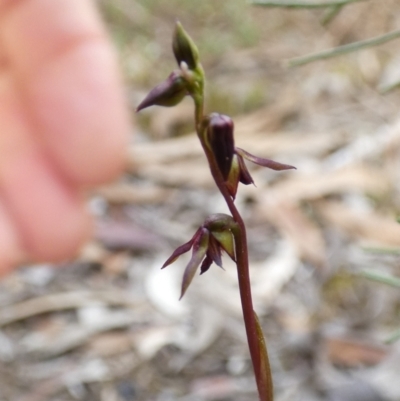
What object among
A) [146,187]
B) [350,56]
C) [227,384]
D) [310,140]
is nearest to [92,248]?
[146,187]

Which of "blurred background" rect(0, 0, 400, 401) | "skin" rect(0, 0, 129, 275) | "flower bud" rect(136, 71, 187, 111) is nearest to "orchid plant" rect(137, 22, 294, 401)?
"flower bud" rect(136, 71, 187, 111)

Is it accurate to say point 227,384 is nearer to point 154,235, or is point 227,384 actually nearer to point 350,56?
point 154,235

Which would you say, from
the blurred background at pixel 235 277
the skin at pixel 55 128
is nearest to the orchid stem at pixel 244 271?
the blurred background at pixel 235 277

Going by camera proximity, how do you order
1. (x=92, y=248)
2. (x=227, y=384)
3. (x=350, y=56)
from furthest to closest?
(x=350, y=56) → (x=92, y=248) → (x=227, y=384)

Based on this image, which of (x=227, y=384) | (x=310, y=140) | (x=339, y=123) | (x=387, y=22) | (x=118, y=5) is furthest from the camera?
(x=118, y=5)

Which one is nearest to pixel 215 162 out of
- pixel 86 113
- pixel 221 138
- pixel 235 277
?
pixel 221 138

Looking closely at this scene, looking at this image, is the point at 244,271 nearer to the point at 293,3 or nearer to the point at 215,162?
the point at 215,162
